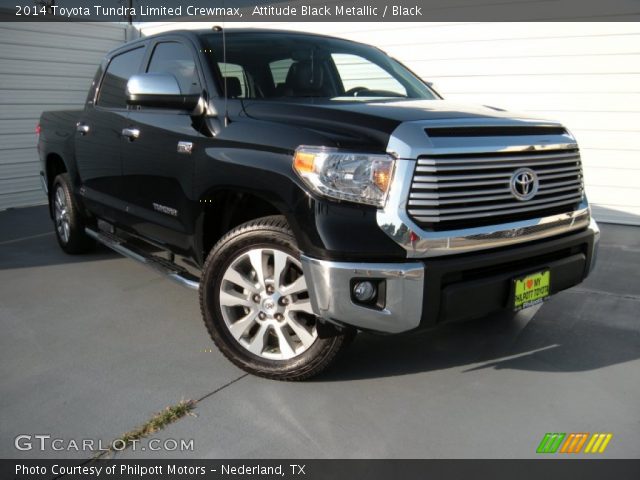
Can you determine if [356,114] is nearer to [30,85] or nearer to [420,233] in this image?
[420,233]

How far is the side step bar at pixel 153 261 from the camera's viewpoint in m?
3.44

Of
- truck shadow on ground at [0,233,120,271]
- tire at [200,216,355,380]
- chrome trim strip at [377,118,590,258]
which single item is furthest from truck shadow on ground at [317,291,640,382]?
truck shadow on ground at [0,233,120,271]

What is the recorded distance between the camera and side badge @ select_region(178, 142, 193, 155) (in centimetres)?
336

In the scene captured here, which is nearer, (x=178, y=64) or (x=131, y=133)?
(x=178, y=64)

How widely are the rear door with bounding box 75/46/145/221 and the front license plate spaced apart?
9.11 ft

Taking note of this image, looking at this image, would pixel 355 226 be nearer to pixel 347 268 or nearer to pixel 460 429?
pixel 347 268

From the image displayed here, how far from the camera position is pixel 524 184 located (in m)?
2.82

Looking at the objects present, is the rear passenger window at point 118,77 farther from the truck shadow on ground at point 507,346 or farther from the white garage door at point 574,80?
the white garage door at point 574,80

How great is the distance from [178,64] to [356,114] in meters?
1.60

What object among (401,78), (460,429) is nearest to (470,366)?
(460,429)

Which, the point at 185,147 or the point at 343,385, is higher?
the point at 185,147

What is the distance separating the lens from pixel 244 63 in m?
3.52

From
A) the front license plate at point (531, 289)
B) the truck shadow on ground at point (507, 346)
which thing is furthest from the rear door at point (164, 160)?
the front license plate at point (531, 289)

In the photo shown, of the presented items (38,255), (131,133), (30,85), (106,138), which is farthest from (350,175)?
(30,85)
